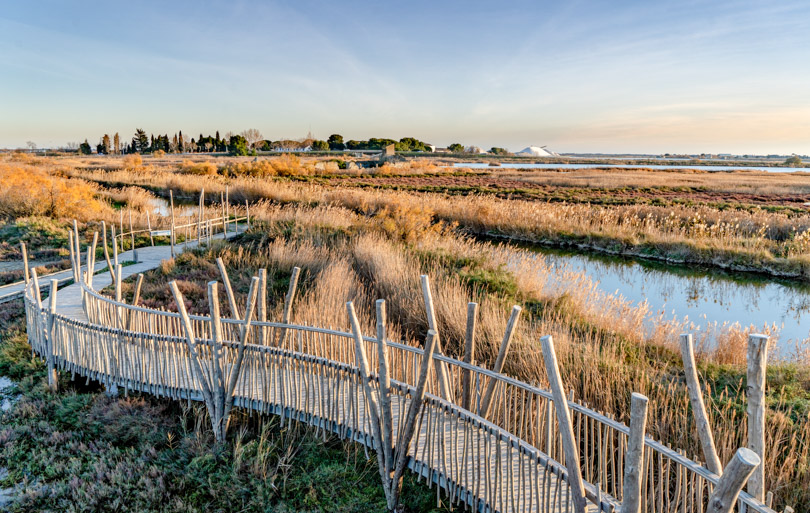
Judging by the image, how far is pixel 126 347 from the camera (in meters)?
5.51

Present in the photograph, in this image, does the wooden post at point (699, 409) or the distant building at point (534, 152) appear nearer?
the wooden post at point (699, 409)

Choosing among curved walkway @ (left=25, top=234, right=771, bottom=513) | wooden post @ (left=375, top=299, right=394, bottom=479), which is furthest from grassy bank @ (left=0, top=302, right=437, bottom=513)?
wooden post @ (left=375, top=299, right=394, bottom=479)

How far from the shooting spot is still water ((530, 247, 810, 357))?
10336mm

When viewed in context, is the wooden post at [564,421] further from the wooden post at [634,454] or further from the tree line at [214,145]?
the tree line at [214,145]

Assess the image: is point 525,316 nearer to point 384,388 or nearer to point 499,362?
point 499,362

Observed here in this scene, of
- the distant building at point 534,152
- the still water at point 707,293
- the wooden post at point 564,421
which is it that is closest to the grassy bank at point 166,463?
the wooden post at point 564,421

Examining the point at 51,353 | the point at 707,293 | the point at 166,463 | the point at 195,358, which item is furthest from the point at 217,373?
the point at 707,293

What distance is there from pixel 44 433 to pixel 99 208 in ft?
56.8

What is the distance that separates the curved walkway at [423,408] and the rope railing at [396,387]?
1 cm

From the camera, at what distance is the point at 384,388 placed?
380 cm

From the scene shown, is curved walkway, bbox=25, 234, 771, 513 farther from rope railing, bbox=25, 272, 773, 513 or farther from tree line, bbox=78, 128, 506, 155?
tree line, bbox=78, 128, 506, 155

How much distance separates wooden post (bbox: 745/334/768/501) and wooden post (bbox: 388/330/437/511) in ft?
5.92

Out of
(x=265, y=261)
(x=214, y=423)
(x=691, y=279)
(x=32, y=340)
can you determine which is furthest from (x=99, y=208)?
(x=691, y=279)

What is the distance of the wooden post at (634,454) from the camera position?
2172 mm
